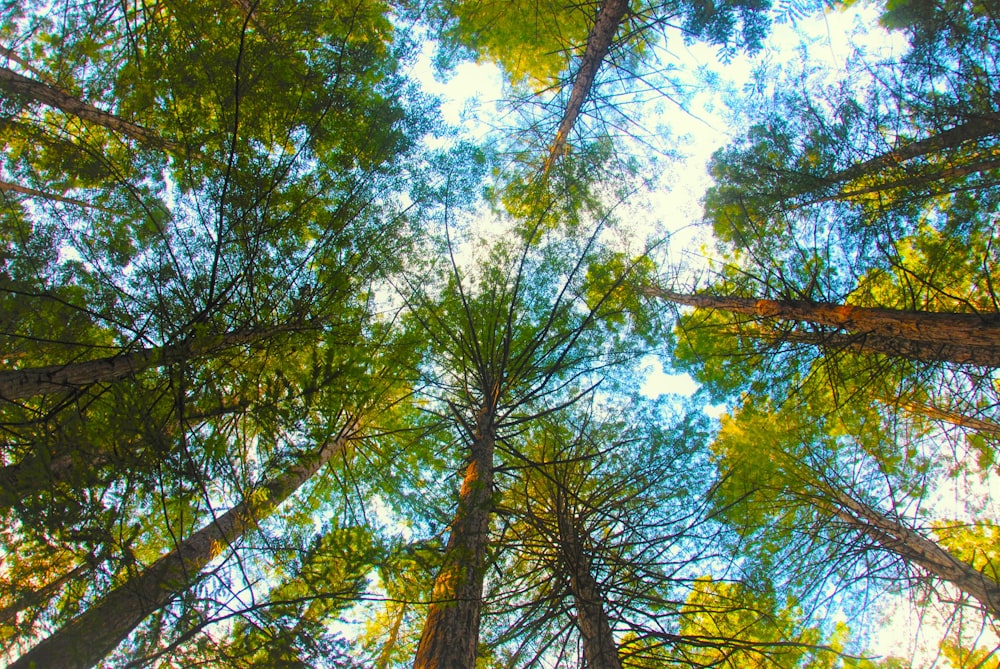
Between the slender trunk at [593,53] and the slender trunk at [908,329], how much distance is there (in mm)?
3932

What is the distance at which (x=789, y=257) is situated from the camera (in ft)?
24.3

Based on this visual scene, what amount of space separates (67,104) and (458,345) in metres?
5.27

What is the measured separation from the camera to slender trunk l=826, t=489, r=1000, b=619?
5.67m

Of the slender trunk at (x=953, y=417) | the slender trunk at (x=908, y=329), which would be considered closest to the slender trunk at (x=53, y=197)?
the slender trunk at (x=908, y=329)

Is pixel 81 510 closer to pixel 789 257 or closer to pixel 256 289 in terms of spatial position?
pixel 256 289

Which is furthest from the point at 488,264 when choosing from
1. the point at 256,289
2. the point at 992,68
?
the point at 992,68

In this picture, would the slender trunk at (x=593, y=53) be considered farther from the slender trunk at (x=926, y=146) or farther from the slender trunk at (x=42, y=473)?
the slender trunk at (x=42, y=473)

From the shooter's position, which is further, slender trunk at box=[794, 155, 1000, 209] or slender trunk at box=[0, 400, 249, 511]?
slender trunk at box=[794, 155, 1000, 209]

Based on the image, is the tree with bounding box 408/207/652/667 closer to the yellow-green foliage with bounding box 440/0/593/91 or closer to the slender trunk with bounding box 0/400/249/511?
the slender trunk with bounding box 0/400/249/511

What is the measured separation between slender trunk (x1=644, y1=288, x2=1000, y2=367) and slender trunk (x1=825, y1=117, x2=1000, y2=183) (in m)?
1.81

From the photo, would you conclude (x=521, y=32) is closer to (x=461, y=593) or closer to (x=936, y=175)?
(x=936, y=175)

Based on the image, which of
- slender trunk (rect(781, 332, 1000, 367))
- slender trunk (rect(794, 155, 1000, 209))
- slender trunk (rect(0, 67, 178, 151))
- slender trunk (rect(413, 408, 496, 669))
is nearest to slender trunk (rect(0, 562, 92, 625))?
slender trunk (rect(413, 408, 496, 669))

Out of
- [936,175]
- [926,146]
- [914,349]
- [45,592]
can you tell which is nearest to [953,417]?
[914,349]

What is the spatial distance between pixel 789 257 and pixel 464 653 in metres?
7.20
